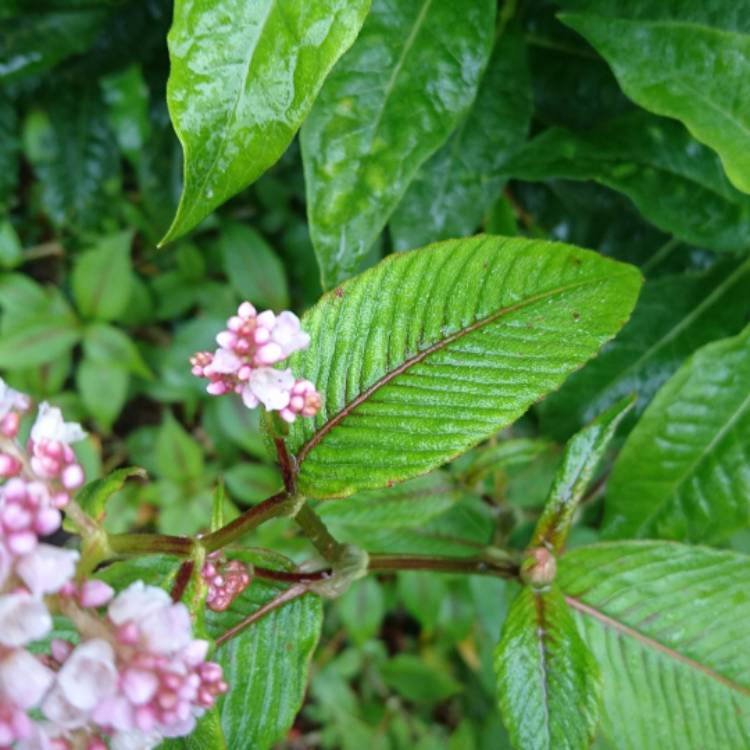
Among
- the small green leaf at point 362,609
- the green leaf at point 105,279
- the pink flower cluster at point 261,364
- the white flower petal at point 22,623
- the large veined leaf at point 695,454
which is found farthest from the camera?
the green leaf at point 105,279

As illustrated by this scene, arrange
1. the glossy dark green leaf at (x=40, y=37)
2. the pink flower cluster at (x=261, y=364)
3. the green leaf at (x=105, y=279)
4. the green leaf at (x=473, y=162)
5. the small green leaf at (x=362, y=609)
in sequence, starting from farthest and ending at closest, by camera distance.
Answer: the green leaf at (x=105, y=279) < the small green leaf at (x=362, y=609) < the glossy dark green leaf at (x=40, y=37) < the green leaf at (x=473, y=162) < the pink flower cluster at (x=261, y=364)

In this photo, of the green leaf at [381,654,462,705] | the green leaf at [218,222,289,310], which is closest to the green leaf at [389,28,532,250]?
the green leaf at [218,222,289,310]

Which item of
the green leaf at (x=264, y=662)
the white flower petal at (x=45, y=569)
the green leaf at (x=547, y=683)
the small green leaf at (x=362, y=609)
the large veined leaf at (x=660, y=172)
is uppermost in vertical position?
the white flower petal at (x=45, y=569)

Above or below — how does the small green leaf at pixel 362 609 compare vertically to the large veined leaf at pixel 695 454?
below

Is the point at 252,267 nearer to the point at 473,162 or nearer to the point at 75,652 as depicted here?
the point at 473,162

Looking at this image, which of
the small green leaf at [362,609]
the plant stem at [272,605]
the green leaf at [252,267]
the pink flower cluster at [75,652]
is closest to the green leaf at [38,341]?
the green leaf at [252,267]

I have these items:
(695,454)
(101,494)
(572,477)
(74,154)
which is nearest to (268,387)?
(101,494)

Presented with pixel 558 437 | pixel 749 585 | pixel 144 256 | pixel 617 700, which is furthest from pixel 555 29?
pixel 144 256

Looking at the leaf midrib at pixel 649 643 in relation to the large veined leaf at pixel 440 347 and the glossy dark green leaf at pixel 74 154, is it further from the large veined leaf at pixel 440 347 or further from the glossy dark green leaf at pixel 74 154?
the glossy dark green leaf at pixel 74 154
